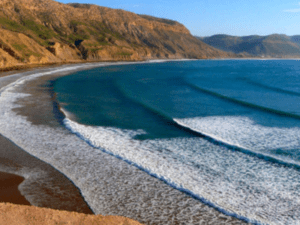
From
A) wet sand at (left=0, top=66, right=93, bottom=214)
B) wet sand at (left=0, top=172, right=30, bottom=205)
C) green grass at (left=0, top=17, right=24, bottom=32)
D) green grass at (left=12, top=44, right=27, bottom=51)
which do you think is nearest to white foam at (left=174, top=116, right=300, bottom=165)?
wet sand at (left=0, top=66, right=93, bottom=214)

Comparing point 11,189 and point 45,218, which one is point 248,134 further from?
point 45,218

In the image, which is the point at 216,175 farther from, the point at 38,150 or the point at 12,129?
the point at 12,129

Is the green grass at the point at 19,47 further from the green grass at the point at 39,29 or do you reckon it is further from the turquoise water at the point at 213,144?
the turquoise water at the point at 213,144

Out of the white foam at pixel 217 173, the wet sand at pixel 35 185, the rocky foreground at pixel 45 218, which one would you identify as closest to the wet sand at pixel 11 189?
the wet sand at pixel 35 185

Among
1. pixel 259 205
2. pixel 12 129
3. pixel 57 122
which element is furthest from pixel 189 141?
pixel 12 129

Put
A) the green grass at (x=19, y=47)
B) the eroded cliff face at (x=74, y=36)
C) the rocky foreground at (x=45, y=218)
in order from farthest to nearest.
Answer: the eroded cliff face at (x=74, y=36), the green grass at (x=19, y=47), the rocky foreground at (x=45, y=218)

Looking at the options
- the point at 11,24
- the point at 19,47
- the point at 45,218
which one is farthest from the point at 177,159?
the point at 11,24
